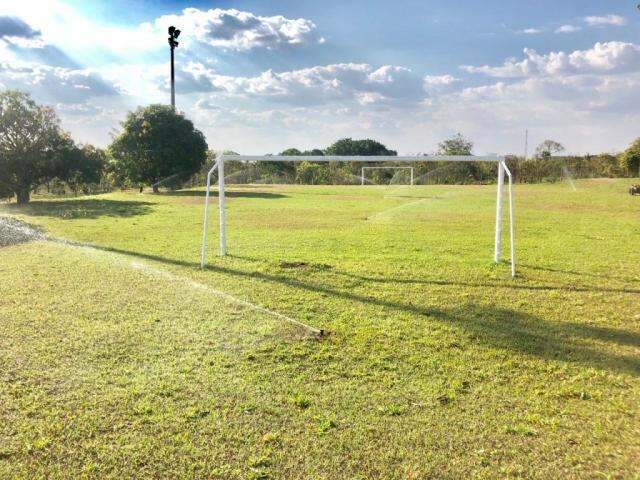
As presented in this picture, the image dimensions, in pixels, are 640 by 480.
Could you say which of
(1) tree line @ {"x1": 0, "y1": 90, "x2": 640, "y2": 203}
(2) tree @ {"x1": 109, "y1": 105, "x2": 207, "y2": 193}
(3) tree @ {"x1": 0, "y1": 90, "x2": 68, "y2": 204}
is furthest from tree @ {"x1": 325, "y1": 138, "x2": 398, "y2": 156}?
(3) tree @ {"x1": 0, "y1": 90, "x2": 68, "y2": 204}

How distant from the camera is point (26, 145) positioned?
2408 centimetres

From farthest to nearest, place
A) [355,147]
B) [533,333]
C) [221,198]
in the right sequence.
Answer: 1. [355,147]
2. [221,198]
3. [533,333]

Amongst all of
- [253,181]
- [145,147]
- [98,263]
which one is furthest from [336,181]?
[98,263]

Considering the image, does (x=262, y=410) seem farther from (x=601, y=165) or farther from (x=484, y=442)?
(x=601, y=165)

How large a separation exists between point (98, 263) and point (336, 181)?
86.7 feet

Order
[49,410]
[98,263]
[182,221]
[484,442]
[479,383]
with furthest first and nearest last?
[182,221]
[98,263]
[479,383]
[49,410]
[484,442]

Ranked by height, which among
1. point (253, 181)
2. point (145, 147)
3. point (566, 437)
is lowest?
point (566, 437)

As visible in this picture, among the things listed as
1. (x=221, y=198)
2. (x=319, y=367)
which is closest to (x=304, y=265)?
(x=221, y=198)

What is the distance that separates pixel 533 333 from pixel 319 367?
247 cm

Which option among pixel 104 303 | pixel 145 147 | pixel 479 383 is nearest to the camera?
pixel 479 383

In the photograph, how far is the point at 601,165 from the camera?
43.2 metres

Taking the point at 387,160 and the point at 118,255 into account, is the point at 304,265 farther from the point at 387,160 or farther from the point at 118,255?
the point at 118,255

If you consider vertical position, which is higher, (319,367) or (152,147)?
(152,147)

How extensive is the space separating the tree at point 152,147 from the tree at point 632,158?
31732mm
